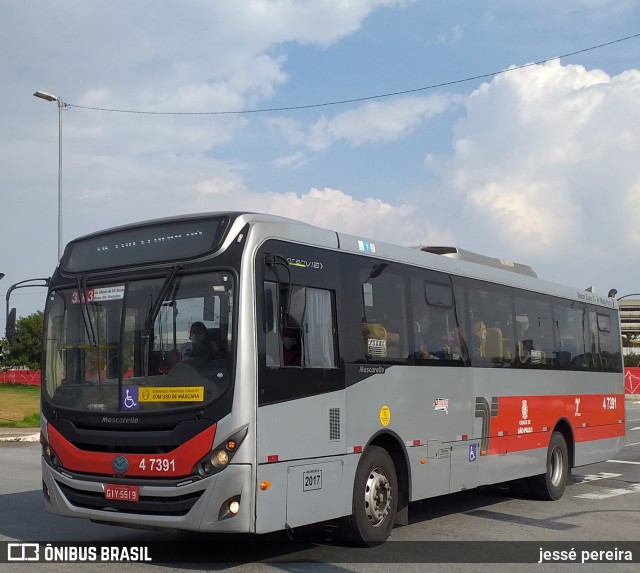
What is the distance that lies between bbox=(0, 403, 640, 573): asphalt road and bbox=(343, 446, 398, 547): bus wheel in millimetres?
172

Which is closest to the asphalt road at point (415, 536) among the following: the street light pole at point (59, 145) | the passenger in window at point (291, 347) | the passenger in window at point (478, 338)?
the passenger in window at point (291, 347)

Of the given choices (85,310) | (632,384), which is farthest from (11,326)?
(632,384)

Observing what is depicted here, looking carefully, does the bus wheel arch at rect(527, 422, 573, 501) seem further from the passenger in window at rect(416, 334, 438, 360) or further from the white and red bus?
the passenger in window at rect(416, 334, 438, 360)

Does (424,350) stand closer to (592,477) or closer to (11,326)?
(11,326)

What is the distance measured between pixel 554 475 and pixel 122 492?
7.85m

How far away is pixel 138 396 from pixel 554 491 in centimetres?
782

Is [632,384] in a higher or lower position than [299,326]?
lower

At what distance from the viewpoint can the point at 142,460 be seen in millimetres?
7707

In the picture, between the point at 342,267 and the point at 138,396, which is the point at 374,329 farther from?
the point at 138,396

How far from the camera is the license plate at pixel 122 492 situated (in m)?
7.66

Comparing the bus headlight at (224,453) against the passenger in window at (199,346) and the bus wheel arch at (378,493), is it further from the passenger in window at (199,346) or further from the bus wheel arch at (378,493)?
the bus wheel arch at (378,493)

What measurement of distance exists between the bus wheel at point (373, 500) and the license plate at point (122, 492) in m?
2.18

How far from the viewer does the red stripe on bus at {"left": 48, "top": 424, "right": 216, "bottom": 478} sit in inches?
294

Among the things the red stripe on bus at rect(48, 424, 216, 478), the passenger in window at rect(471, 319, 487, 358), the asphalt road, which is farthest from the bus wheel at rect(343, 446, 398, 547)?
the passenger in window at rect(471, 319, 487, 358)
